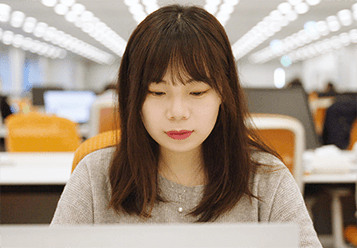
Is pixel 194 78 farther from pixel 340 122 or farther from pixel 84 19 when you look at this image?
pixel 84 19

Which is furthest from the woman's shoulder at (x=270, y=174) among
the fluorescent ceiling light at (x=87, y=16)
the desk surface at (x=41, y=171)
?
the fluorescent ceiling light at (x=87, y=16)

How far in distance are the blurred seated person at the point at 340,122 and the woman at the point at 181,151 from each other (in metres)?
2.87

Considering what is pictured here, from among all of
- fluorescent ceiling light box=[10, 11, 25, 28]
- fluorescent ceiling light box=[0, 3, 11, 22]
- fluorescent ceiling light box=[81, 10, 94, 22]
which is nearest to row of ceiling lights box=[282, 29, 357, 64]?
fluorescent ceiling light box=[81, 10, 94, 22]

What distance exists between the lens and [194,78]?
2.52 feet

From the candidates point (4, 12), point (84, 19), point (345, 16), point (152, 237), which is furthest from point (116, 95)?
point (345, 16)

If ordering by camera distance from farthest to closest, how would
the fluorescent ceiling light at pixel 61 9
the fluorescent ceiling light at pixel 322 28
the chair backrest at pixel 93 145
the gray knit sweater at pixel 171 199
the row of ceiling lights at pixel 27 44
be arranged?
the row of ceiling lights at pixel 27 44, the fluorescent ceiling light at pixel 322 28, the fluorescent ceiling light at pixel 61 9, the chair backrest at pixel 93 145, the gray knit sweater at pixel 171 199

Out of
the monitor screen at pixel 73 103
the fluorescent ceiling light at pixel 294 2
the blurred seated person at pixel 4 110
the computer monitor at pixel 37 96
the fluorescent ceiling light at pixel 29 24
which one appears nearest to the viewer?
the monitor screen at pixel 73 103

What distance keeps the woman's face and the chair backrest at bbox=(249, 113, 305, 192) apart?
0.64 m

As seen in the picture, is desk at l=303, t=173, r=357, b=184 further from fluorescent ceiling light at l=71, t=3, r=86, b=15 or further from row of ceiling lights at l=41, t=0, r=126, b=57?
fluorescent ceiling light at l=71, t=3, r=86, b=15

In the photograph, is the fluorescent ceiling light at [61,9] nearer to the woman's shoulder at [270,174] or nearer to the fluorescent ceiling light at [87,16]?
the fluorescent ceiling light at [87,16]

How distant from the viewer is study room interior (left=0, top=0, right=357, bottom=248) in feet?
5.53

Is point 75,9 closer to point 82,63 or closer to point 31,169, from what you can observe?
point 31,169

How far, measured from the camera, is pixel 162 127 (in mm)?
781

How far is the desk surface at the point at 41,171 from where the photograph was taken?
1.69 meters
